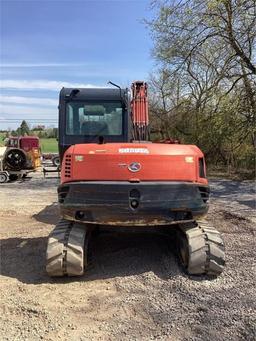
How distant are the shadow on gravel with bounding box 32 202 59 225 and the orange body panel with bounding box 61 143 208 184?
3.75 meters

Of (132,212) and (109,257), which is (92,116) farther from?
(132,212)

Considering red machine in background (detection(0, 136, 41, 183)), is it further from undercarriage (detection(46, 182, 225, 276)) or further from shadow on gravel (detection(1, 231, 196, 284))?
undercarriage (detection(46, 182, 225, 276))

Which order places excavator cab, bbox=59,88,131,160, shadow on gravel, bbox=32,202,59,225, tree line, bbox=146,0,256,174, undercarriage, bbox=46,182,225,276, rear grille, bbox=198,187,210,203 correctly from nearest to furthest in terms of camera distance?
undercarriage, bbox=46,182,225,276, rear grille, bbox=198,187,210,203, excavator cab, bbox=59,88,131,160, shadow on gravel, bbox=32,202,59,225, tree line, bbox=146,0,256,174

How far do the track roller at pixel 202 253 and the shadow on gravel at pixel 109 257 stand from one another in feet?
0.65

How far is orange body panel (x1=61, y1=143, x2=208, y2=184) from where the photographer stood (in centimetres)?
557

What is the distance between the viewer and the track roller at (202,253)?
5621 millimetres

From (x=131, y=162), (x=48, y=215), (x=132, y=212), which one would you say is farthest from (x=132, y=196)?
(x=48, y=215)

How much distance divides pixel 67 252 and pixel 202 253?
1.56m

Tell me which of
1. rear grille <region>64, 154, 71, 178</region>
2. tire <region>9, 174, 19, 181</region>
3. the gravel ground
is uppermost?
rear grille <region>64, 154, 71, 178</region>

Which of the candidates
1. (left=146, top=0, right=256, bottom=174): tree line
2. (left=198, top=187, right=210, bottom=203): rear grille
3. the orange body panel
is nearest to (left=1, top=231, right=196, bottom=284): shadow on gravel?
(left=198, top=187, right=210, bottom=203): rear grille

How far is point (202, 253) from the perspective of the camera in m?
5.65

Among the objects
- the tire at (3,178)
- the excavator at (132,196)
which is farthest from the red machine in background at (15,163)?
the excavator at (132,196)

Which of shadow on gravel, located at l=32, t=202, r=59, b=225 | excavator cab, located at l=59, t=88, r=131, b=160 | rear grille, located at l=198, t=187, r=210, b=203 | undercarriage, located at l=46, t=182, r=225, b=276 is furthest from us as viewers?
shadow on gravel, located at l=32, t=202, r=59, b=225

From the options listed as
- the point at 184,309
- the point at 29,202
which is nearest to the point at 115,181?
the point at 184,309
